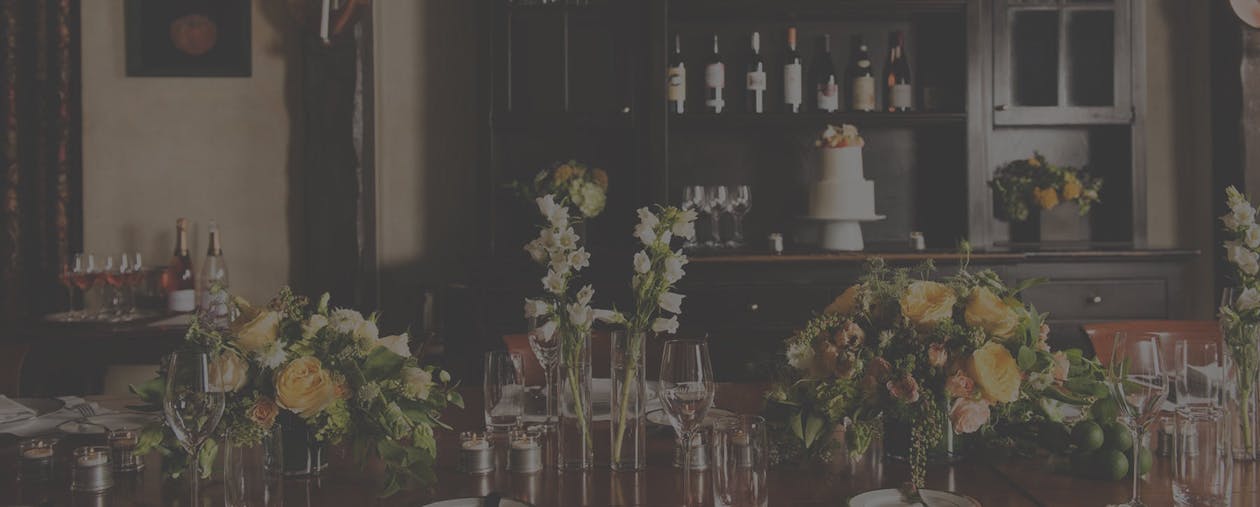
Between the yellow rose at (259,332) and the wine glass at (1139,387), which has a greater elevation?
the yellow rose at (259,332)

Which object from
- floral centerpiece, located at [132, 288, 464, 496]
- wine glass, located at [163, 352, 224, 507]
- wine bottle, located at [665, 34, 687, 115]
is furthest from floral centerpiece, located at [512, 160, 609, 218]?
wine glass, located at [163, 352, 224, 507]

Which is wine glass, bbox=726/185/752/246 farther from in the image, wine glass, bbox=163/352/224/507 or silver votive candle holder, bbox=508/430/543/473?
wine glass, bbox=163/352/224/507

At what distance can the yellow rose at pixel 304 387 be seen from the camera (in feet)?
4.69

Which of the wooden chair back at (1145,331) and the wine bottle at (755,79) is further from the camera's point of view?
the wine bottle at (755,79)

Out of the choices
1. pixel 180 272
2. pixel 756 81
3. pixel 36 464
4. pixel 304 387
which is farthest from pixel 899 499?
pixel 180 272

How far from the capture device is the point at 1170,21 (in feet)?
13.7

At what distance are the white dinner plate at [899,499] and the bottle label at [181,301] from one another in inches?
114

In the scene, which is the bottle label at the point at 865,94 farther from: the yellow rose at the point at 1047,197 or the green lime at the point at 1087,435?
the green lime at the point at 1087,435

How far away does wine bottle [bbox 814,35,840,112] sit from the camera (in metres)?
3.90

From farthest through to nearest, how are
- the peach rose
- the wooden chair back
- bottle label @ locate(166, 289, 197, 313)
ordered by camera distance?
bottle label @ locate(166, 289, 197, 313), the wooden chair back, the peach rose

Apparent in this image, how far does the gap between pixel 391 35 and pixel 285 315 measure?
8.83 ft

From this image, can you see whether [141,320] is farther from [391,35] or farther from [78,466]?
[78,466]

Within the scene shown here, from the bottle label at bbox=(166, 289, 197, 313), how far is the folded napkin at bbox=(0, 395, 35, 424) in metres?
1.74

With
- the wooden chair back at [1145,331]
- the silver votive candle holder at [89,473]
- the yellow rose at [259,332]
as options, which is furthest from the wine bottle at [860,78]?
the silver votive candle holder at [89,473]
